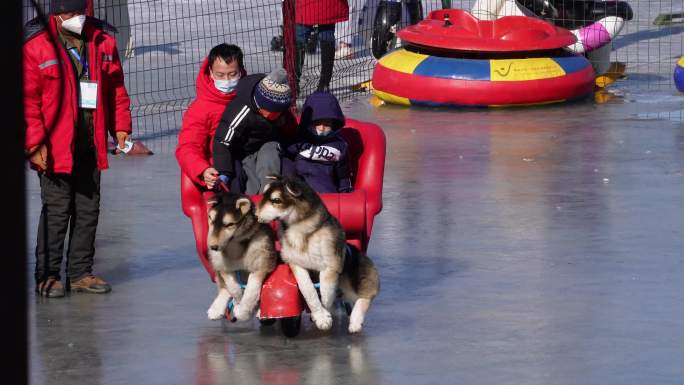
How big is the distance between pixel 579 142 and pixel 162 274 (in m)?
5.22

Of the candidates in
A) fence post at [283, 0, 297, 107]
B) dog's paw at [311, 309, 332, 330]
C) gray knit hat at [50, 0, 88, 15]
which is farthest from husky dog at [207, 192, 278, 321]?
fence post at [283, 0, 297, 107]

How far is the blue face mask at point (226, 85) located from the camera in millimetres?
6262

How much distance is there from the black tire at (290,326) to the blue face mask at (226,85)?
1.17 metres

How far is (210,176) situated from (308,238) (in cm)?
64

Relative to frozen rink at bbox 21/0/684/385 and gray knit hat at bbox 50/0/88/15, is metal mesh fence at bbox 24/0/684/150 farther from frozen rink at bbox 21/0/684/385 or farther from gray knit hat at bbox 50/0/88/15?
gray knit hat at bbox 50/0/88/15

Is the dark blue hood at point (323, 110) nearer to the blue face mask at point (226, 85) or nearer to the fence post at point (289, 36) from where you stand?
the blue face mask at point (226, 85)

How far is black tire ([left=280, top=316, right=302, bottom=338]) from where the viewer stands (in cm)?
584

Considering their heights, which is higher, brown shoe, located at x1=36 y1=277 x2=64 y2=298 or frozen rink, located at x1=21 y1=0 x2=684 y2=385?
brown shoe, located at x1=36 y1=277 x2=64 y2=298

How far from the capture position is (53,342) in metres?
5.90

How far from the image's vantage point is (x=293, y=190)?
18.1 feet

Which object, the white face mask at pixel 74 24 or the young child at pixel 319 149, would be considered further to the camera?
the white face mask at pixel 74 24

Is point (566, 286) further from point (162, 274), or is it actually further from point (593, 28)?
point (593, 28)

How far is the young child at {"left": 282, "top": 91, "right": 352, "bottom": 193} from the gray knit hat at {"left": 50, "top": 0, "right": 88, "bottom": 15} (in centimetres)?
121

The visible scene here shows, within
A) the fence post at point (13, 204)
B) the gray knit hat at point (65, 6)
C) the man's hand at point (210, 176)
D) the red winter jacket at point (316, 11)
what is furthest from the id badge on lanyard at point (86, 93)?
the red winter jacket at point (316, 11)
